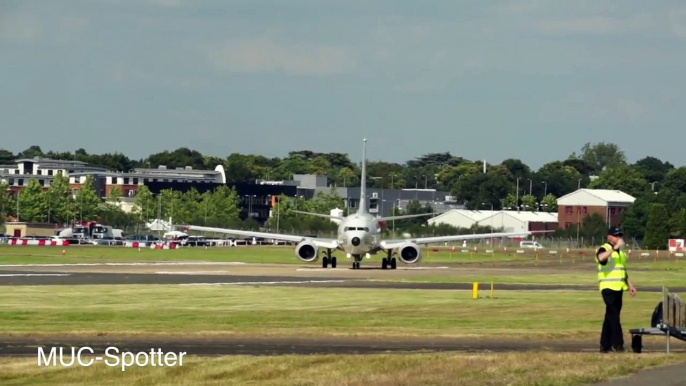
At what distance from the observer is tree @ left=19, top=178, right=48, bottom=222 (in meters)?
173

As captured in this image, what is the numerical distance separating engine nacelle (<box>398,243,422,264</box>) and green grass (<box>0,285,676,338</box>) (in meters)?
27.2

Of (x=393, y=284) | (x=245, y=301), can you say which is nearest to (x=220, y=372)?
(x=245, y=301)

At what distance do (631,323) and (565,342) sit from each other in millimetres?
5505

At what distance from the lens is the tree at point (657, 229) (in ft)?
426

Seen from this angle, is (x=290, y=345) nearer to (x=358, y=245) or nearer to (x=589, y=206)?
(x=358, y=245)

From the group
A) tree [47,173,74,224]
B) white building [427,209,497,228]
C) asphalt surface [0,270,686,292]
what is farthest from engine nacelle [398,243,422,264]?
tree [47,173,74,224]

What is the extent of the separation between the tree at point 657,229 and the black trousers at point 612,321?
108382 mm

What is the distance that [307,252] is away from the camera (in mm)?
74688

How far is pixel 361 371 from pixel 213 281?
107ft

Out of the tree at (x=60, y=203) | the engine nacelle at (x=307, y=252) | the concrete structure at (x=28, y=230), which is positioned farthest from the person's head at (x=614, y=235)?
the tree at (x=60, y=203)

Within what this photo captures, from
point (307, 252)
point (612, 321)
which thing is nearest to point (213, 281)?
point (307, 252)

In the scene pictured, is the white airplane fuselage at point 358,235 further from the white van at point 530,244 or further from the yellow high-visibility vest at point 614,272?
the white van at point 530,244

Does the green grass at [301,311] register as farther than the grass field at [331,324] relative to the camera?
Yes

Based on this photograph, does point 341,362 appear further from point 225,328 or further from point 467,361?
point 225,328
